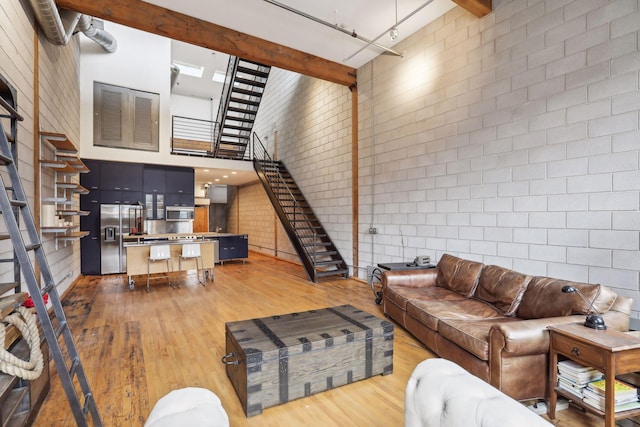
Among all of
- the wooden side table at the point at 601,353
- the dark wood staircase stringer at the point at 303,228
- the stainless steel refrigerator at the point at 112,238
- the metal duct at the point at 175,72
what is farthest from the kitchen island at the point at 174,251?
the metal duct at the point at 175,72

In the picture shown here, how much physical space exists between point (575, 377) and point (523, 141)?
2.47 metres

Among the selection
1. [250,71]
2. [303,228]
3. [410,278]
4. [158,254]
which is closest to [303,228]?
[303,228]

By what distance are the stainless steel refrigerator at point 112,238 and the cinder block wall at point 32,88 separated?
0.83 metres

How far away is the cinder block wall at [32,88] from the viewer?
2.97 meters

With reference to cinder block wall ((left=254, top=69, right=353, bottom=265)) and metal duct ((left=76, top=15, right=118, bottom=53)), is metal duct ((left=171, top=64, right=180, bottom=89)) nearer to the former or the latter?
cinder block wall ((left=254, top=69, right=353, bottom=265))

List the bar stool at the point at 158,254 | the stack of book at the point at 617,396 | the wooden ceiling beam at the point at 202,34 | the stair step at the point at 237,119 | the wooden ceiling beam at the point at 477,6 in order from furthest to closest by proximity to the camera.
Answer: the stair step at the point at 237,119
the bar stool at the point at 158,254
the wooden ceiling beam at the point at 202,34
the wooden ceiling beam at the point at 477,6
the stack of book at the point at 617,396

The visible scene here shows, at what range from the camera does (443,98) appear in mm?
4492

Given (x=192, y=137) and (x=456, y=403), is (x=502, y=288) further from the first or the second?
(x=192, y=137)

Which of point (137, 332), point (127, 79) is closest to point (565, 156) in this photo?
point (137, 332)

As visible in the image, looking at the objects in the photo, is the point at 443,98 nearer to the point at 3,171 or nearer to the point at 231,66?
the point at 3,171

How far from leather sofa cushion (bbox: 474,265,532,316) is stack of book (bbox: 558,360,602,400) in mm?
910

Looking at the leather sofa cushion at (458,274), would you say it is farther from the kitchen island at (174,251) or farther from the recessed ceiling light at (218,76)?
the recessed ceiling light at (218,76)

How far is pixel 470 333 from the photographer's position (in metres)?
2.46

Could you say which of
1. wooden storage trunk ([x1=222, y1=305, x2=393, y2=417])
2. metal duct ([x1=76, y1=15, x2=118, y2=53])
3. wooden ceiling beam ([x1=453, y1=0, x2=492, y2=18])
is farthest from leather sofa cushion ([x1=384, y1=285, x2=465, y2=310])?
metal duct ([x1=76, y1=15, x2=118, y2=53])
